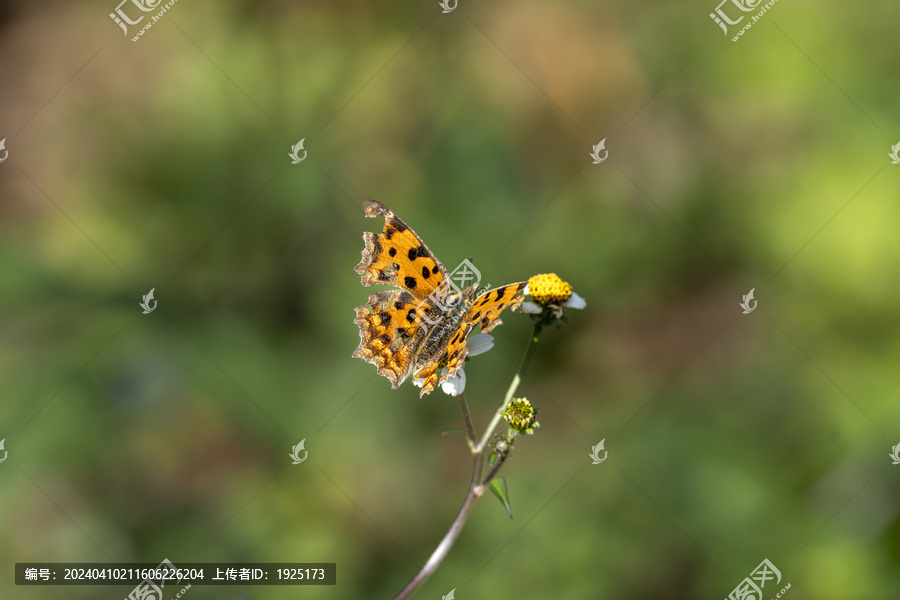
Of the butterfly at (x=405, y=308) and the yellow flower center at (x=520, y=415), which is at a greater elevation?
the butterfly at (x=405, y=308)

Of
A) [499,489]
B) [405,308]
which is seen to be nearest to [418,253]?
[405,308]

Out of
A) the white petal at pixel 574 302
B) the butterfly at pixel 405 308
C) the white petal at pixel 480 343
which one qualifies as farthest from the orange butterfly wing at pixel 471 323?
the white petal at pixel 574 302

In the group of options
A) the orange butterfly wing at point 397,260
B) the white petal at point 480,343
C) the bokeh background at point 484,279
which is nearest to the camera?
the orange butterfly wing at point 397,260

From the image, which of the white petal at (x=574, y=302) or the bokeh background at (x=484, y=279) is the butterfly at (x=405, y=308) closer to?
the white petal at (x=574, y=302)

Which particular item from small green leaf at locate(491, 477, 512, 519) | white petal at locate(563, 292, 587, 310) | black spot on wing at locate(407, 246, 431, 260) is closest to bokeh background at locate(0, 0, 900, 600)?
white petal at locate(563, 292, 587, 310)

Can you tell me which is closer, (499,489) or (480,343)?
(499,489)

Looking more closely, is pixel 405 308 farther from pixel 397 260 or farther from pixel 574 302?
pixel 574 302
